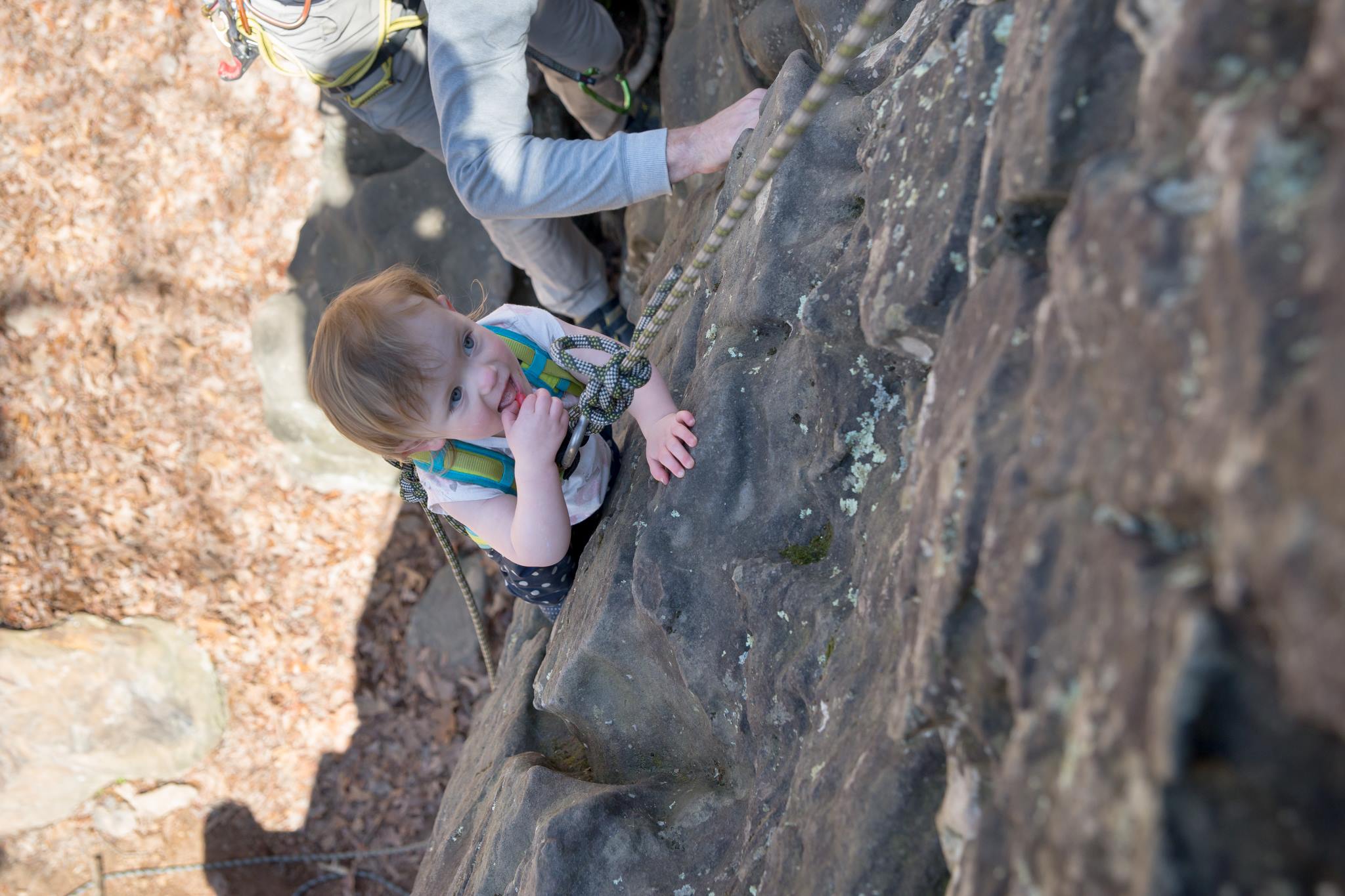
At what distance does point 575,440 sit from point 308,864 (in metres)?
4.09

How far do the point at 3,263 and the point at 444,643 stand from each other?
3.71 meters

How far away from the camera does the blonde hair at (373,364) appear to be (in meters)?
2.04

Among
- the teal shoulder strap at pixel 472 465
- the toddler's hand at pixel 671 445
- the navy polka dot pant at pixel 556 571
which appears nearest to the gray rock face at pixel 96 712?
the navy polka dot pant at pixel 556 571

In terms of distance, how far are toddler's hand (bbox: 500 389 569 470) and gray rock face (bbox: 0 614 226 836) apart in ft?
12.8

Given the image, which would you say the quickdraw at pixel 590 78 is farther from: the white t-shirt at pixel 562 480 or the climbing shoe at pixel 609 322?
the white t-shirt at pixel 562 480

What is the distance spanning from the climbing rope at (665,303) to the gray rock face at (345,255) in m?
2.80

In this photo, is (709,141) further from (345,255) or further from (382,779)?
(382,779)

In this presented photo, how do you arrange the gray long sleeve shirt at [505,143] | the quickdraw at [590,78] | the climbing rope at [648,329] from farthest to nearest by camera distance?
the quickdraw at [590,78] → the gray long sleeve shirt at [505,143] → the climbing rope at [648,329]

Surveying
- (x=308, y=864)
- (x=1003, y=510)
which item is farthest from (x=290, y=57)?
(x=308, y=864)

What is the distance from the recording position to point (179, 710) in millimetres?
4977

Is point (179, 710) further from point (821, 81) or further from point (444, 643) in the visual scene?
point (821, 81)

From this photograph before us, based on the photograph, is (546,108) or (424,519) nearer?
→ (546,108)

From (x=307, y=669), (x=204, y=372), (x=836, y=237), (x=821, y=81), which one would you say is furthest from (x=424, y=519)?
(x=821, y=81)

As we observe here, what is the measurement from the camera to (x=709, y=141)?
2.56 metres
